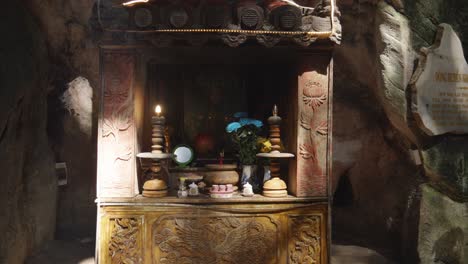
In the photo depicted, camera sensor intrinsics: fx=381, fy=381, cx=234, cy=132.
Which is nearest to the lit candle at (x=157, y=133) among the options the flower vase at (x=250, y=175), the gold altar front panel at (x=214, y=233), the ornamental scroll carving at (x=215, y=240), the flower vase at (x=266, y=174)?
the gold altar front panel at (x=214, y=233)

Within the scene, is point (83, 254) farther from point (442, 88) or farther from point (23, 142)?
point (442, 88)

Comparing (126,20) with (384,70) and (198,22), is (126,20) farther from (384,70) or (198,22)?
(384,70)

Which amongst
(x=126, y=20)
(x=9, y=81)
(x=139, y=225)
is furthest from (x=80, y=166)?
(x=126, y=20)

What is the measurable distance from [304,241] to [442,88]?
2.69 m

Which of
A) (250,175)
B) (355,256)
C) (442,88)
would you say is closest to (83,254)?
(250,175)

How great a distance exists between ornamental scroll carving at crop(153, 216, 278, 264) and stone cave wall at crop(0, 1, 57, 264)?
6.59 feet

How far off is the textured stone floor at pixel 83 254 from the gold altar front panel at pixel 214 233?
1551mm

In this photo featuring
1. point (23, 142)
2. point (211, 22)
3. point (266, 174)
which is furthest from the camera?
point (23, 142)

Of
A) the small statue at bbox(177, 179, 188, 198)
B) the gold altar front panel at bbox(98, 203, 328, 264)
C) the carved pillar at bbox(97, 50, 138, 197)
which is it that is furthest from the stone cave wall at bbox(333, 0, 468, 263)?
the carved pillar at bbox(97, 50, 138, 197)

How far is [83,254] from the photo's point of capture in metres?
5.42

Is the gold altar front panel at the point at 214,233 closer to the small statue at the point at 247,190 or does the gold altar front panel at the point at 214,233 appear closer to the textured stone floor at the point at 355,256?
the small statue at the point at 247,190

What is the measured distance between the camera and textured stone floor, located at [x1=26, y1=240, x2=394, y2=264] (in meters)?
5.21

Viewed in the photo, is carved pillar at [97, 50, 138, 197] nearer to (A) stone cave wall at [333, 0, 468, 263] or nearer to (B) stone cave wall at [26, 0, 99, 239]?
(B) stone cave wall at [26, 0, 99, 239]

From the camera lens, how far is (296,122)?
417cm
